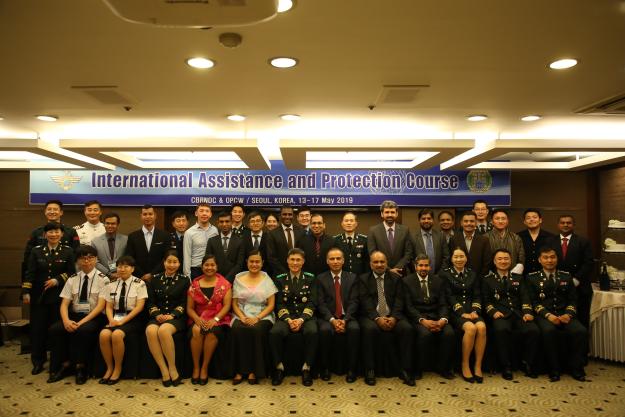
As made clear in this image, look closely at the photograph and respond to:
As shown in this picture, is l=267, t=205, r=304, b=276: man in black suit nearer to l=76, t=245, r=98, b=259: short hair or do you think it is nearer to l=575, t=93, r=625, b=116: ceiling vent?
l=76, t=245, r=98, b=259: short hair

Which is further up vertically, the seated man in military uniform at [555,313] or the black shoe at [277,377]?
the seated man in military uniform at [555,313]

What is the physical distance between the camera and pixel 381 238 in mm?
5570

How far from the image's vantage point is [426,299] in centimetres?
510

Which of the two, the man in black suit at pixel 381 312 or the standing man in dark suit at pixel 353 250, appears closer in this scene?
the man in black suit at pixel 381 312

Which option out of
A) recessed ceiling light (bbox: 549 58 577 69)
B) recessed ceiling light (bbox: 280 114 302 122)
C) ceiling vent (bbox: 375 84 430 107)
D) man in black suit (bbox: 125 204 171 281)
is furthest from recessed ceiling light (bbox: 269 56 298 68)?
man in black suit (bbox: 125 204 171 281)

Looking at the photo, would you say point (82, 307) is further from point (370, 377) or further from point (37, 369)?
point (370, 377)

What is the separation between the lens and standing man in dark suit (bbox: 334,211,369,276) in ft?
18.3

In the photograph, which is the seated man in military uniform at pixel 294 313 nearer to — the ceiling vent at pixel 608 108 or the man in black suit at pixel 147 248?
the man in black suit at pixel 147 248

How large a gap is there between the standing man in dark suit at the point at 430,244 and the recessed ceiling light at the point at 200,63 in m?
3.19

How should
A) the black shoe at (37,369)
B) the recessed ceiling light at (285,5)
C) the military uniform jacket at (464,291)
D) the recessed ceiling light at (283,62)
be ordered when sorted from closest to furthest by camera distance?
the recessed ceiling light at (285,5) < the recessed ceiling light at (283,62) < the black shoe at (37,369) < the military uniform jacket at (464,291)

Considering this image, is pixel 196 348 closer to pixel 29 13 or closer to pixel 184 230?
pixel 184 230

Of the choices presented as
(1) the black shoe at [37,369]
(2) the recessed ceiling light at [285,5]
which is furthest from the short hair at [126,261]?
(2) the recessed ceiling light at [285,5]

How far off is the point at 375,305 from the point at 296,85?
253cm

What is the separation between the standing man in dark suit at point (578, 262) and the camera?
543cm
